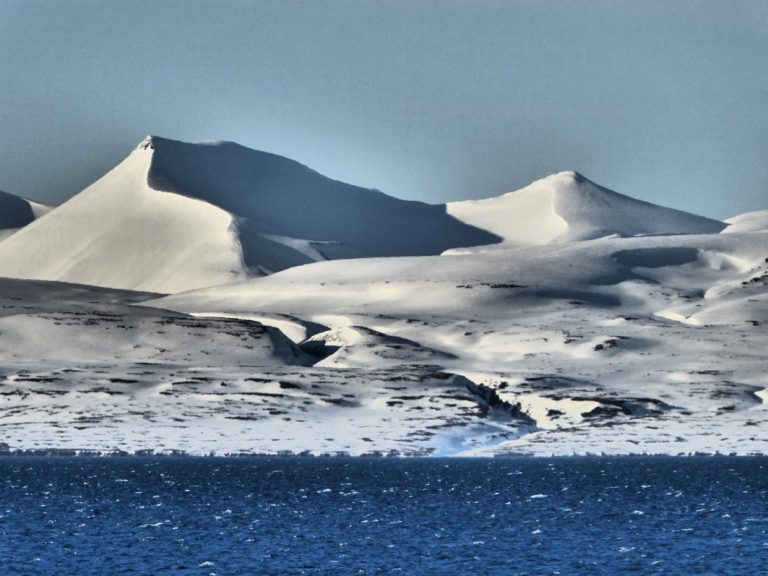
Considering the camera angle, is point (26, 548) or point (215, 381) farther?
point (215, 381)

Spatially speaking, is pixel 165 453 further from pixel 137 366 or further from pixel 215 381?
pixel 137 366

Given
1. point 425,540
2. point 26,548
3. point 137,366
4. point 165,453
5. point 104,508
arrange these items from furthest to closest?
1. point 137,366
2. point 165,453
3. point 104,508
4. point 425,540
5. point 26,548

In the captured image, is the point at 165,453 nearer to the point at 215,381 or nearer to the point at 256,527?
the point at 215,381

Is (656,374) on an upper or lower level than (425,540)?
upper

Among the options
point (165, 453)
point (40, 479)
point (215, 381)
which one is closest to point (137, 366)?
point (215, 381)

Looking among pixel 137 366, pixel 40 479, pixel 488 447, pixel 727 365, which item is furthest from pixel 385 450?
pixel 727 365

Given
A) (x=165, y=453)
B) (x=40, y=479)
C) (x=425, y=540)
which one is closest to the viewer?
(x=425, y=540)
